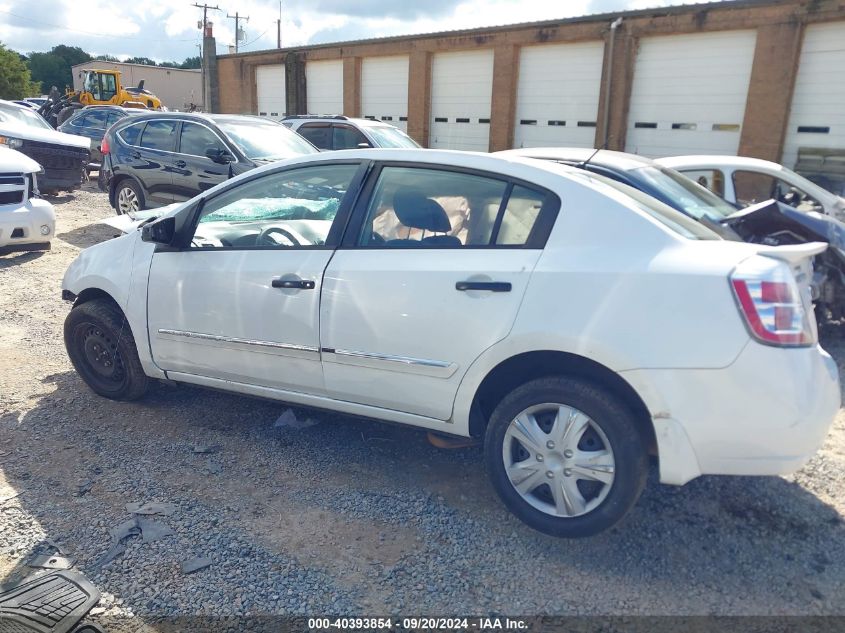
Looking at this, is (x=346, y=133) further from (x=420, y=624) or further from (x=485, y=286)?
(x=420, y=624)

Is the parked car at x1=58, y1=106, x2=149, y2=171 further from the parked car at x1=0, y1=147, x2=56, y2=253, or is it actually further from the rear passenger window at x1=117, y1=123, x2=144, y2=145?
the parked car at x1=0, y1=147, x2=56, y2=253

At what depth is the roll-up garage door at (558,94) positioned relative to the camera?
17828 millimetres

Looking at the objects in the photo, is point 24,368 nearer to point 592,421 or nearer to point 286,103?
point 592,421

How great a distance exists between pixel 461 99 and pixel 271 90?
1094cm

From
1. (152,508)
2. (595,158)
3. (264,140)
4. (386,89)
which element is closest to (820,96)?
(595,158)

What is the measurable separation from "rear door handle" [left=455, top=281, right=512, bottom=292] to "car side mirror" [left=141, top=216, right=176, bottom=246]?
73.6 inches

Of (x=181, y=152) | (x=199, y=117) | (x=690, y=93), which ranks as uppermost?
(x=690, y=93)

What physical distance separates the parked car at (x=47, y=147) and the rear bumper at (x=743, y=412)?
11.8 metres

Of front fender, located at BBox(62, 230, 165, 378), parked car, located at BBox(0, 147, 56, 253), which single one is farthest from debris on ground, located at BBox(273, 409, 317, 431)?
parked car, located at BBox(0, 147, 56, 253)

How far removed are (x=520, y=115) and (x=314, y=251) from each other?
1743 cm

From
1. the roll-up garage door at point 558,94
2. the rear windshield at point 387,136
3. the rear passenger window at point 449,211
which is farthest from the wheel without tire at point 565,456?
the roll-up garage door at point 558,94

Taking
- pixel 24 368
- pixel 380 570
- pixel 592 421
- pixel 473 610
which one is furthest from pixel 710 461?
pixel 24 368

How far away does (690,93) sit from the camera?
1611 cm

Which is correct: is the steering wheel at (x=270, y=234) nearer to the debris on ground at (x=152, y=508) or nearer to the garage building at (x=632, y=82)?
the debris on ground at (x=152, y=508)
